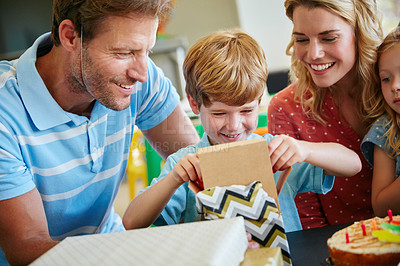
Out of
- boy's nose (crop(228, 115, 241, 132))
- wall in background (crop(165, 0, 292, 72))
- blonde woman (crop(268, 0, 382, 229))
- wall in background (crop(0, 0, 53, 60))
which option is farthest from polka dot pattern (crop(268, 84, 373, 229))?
wall in background (crop(165, 0, 292, 72))

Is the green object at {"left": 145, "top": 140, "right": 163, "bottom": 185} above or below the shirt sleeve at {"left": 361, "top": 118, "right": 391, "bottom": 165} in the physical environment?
below

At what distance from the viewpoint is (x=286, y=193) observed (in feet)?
3.34

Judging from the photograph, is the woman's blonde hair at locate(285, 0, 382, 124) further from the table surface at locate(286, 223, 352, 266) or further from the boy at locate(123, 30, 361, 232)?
the table surface at locate(286, 223, 352, 266)

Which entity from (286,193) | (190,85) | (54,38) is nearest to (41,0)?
(54,38)

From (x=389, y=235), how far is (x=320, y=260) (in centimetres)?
12

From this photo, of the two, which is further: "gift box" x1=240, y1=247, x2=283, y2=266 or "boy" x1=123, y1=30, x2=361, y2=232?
"boy" x1=123, y1=30, x2=361, y2=232

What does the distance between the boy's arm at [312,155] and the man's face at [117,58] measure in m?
0.43

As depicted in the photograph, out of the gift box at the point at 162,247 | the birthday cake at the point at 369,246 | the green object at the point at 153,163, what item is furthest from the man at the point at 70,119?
the birthday cake at the point at 369,246

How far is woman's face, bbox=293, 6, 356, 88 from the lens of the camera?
3.72 ft

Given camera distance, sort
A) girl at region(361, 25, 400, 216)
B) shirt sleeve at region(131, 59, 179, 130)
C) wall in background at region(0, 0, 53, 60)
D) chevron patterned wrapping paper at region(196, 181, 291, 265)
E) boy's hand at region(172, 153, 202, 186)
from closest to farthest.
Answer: chevron patterned wrapping paper at region(196, 181, 291, 265) → boy's hand at region(172, 153, 202, 186) → girl at region(361, 25, 400, 216) → shirt sleeve at region(131, 59, 179, 130) → wall in background at region(0, 0, 53, 60)

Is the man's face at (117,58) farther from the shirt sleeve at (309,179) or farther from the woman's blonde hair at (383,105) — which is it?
the woman's blonde hair at (383,105)

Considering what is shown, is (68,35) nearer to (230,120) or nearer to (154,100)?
(154,100)

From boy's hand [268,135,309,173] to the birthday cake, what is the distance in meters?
0.21

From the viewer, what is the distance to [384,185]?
100 cm
